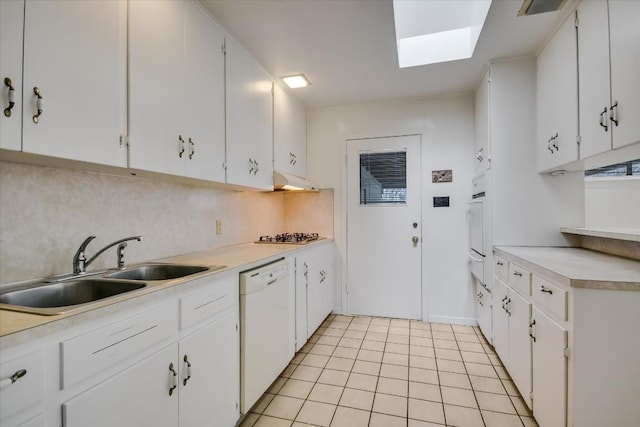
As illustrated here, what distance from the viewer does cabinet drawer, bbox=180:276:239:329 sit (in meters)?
1.34

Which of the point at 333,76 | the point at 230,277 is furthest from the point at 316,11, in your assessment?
the point at 230,277

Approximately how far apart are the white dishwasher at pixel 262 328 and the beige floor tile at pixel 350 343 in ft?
2.41

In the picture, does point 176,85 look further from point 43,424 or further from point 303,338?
point 303,338

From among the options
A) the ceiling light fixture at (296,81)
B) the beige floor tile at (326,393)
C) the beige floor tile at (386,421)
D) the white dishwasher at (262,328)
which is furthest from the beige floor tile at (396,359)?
the ceiling light fixture at (296,81)

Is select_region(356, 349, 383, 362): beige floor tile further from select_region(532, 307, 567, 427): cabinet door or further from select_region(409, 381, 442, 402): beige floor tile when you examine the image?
select_region(532, 307, 567, 427): cabinet door

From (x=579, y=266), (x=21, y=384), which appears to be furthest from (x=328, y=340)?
(x=21, y=384)

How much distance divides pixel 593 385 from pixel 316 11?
7.96ft

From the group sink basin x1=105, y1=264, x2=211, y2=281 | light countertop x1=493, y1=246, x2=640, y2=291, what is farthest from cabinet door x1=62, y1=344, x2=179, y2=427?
light countertop x1=493, y1=246, x2=640, y2=291

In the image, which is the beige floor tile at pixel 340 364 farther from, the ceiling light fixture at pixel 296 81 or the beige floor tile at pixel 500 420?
the ceiling light fixture at pixel 296 81

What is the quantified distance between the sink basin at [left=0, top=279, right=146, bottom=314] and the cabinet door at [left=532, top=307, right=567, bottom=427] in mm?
1846

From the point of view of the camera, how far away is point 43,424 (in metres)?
0.81

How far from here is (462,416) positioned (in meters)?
1.85

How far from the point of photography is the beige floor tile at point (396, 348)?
2.71 metres

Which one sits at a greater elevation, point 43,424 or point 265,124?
point 265,124
